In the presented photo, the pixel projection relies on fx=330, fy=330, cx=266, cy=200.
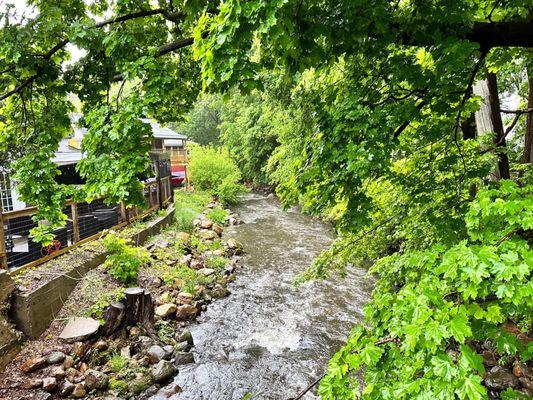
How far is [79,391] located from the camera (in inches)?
162

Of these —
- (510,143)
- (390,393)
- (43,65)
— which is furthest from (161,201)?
(390,393)

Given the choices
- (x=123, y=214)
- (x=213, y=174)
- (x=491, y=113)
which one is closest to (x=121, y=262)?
(x=123, y=214)

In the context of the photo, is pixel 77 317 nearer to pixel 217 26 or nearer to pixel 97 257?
pixel 97 257

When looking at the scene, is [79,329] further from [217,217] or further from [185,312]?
[217,217]

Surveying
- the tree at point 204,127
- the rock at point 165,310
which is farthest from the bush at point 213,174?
the tree at point 204,127

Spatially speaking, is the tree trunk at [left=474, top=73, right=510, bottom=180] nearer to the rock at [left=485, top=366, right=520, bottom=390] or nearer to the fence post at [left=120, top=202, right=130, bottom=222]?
the rock at [left=485, top=366, right=520, bottom=390]

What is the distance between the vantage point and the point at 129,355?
16.3ft

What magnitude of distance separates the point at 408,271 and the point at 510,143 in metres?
3.94

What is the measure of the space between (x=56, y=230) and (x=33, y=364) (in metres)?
2.43

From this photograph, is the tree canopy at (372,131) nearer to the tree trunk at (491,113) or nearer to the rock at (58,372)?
the tree trunk at (491,113)

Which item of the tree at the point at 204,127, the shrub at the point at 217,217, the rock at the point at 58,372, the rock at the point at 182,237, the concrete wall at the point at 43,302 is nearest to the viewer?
the rock at the point at 58,372

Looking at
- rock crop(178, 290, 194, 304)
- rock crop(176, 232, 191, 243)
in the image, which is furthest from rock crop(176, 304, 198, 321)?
rock crop(176, 232, 191, 243)

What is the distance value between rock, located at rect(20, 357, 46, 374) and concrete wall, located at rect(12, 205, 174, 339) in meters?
0.46

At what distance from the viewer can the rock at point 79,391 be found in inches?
161
